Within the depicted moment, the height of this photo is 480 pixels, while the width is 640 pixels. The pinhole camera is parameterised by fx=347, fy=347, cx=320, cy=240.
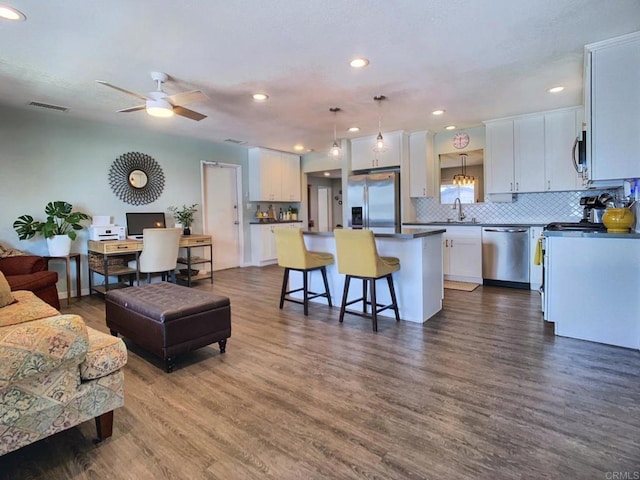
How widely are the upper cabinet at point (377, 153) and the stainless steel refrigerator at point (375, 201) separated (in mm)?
206

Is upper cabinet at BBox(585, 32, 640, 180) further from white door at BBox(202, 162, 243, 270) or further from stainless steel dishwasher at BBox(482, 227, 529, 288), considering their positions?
white door at BBox(202, 162, 243, 270)

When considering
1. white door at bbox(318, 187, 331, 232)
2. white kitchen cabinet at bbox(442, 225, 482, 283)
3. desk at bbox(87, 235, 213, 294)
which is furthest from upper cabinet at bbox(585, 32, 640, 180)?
white door at bbox(318, 187, 331, 232)

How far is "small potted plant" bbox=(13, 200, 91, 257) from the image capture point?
4.29 m

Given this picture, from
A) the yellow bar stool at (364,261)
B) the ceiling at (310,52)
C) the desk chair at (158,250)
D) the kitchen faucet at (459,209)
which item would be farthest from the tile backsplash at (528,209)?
the desk chair at (158,250)

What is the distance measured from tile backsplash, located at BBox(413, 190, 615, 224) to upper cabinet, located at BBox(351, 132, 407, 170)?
104 centimetres

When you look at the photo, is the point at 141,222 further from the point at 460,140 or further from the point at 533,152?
the point at 533,152

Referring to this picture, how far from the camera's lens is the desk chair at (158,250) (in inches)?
183

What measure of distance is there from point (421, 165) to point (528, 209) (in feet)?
5.78

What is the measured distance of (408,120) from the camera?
16.7ft

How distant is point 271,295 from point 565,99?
446 cm

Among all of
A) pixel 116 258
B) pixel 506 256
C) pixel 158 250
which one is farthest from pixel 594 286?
pixel 116 258

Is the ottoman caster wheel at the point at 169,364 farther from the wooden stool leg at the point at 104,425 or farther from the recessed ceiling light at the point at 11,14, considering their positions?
the recessed ceiling light at the point at 11,14

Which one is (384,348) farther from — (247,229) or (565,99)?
(247,229)

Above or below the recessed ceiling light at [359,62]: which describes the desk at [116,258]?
below
